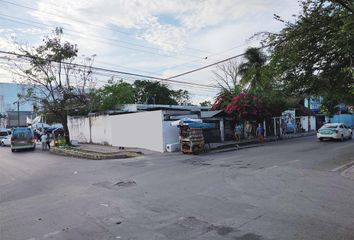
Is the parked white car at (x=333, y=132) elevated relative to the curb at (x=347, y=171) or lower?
elevated

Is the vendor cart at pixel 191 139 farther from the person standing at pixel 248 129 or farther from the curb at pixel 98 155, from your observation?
the person standing at pixel 248 129

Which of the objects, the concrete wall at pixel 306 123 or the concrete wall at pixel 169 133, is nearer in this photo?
the concrete wall at pixel 169 133

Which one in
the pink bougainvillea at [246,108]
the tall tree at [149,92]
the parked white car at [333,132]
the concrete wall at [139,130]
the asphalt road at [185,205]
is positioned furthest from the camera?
the tall tree at [149,92]

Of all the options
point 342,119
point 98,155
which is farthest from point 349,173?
point 342,119

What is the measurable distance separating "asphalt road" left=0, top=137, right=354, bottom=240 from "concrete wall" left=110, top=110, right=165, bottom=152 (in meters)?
10.0

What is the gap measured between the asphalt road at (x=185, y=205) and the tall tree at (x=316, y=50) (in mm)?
4091

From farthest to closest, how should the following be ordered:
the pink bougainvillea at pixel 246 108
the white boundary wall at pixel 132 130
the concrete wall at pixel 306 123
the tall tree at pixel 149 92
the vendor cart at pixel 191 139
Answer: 1. the tall tree at pixel 149 92
2. the concrete wall at pixel 306 123
3. the pink bougainvillea at pixel 246 108
4. the white boundary wall at pixel 132 130
5. the vendor cart at pixel 191 139

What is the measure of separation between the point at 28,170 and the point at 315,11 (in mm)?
14794

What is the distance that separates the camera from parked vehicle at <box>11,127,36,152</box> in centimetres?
2798

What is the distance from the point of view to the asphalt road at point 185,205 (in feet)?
18.7

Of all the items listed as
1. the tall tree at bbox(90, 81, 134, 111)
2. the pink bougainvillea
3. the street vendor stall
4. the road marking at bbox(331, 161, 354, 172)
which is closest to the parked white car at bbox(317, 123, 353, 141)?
the pink bougainvillea

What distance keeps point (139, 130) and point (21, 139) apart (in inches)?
450

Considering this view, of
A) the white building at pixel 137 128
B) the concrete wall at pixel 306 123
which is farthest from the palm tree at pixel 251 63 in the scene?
the concrete wall at pixel 306 123

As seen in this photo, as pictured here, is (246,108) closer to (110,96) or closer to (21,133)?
(110,96)
